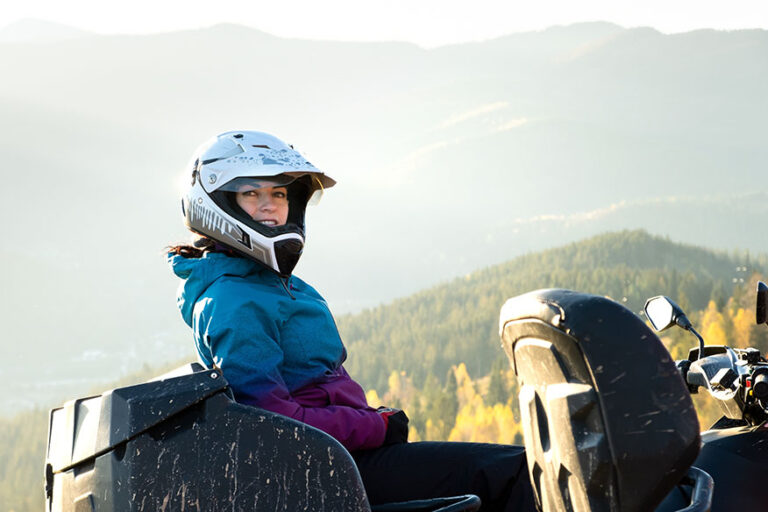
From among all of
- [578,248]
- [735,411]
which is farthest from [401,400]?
[735,411]

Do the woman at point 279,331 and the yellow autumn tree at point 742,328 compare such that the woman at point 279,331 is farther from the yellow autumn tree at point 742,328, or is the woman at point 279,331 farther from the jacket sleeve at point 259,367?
the yellow autumn tree at point 742,328

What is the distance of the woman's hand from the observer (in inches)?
129

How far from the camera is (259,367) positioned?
2971 millimetres

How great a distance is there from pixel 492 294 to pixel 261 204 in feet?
264

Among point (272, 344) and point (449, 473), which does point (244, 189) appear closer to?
point (272, 344)

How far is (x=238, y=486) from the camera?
7.86ft

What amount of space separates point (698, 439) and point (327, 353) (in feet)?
5.35

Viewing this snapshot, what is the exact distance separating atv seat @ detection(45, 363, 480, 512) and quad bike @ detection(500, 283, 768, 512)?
1.35ft

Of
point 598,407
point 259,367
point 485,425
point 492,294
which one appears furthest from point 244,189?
point 492,294

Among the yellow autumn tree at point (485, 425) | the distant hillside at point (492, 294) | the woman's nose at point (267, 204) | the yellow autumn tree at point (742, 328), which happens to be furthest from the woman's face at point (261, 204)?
the distant hillside at point (492, 294)

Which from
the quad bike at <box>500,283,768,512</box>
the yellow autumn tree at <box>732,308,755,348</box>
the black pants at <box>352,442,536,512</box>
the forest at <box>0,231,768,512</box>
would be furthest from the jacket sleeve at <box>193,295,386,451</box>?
the forest at <box>0,231,768,512</box>

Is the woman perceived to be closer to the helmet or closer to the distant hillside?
the helmet

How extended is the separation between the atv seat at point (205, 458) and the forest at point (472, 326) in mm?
42853

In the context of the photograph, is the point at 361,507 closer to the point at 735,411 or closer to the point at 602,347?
the point at 602,347
